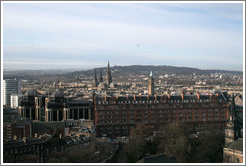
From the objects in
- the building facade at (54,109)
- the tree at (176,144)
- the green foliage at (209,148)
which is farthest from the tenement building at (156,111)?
the green foliage at (209,148)

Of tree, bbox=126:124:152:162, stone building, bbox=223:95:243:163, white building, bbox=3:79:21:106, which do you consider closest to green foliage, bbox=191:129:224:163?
stone building, bbox=223:95:243:163

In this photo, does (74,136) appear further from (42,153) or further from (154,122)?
(154,122)

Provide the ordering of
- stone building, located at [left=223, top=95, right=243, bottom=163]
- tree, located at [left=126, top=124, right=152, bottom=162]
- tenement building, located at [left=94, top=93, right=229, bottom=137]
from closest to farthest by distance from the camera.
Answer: stone building, located at [left=223, top=95, right=243, bottom=163]
tree, located at [left=126, top=124, right=152, bottom=162]
tenement building, located at [left=94, top=93, right=229, bottom=137]

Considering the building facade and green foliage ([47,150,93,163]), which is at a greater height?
the building facade

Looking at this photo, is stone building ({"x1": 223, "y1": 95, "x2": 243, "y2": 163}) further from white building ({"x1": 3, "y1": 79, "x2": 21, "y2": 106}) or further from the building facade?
white building ({"x1": 3, "y1": 79, "x2": 21, "y2": 106})

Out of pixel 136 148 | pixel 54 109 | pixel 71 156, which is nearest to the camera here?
pixel 71 156

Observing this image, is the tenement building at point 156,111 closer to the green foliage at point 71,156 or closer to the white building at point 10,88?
the green foliage at point 71,156

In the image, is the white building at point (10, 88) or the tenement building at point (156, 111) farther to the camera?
the white building at point (10, 88)

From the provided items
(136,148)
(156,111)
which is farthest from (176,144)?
(156,111)

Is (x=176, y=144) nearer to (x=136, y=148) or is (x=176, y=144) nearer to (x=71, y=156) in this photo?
(x=136, y=148)

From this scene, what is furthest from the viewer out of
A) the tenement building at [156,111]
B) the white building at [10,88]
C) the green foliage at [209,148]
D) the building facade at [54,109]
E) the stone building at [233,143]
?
the white building at [10,88]
